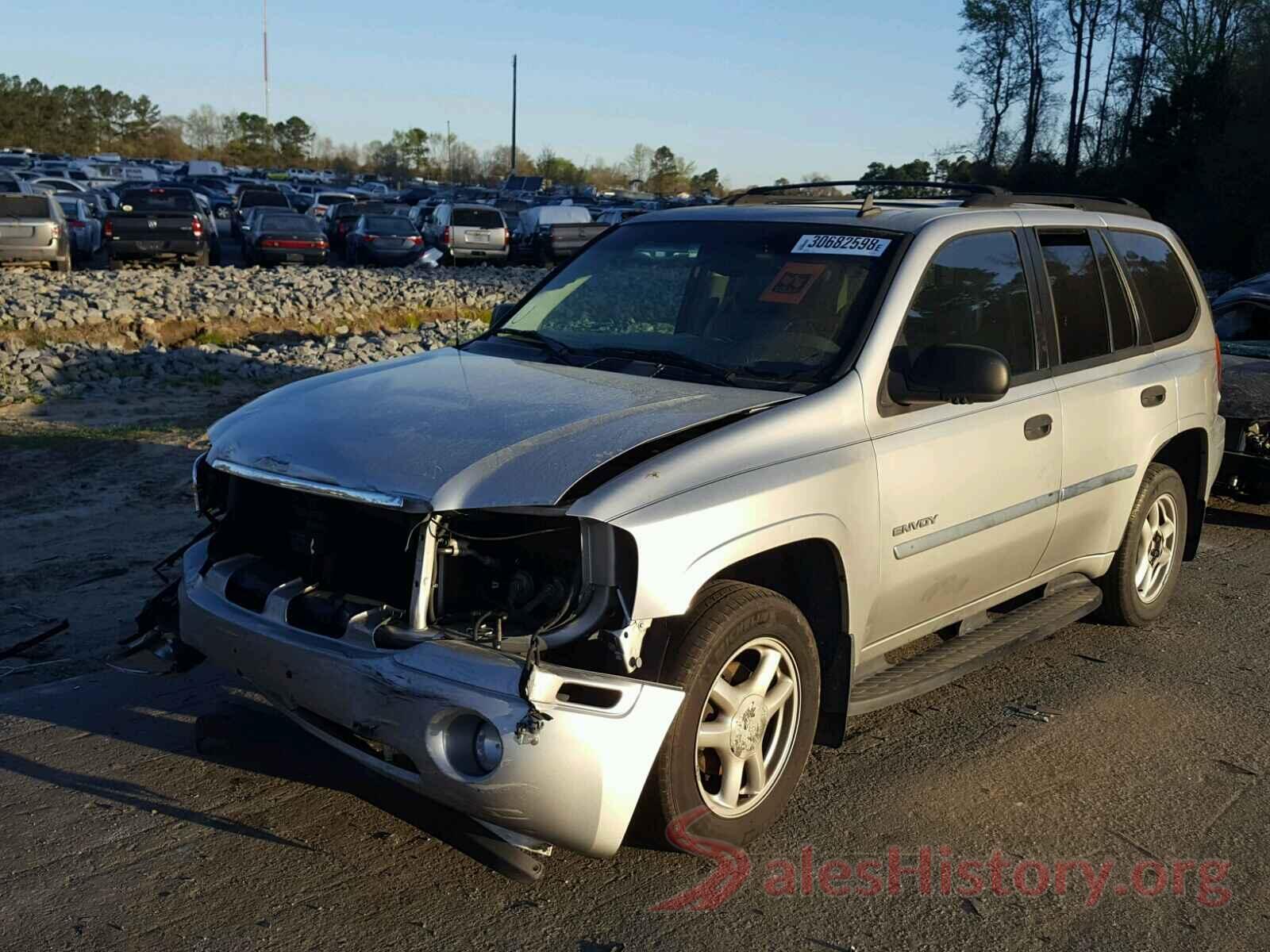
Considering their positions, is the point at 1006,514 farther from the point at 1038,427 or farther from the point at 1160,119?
the point at 1160,119

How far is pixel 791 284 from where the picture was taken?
15.5 ft

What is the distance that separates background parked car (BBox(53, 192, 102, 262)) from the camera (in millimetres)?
27297

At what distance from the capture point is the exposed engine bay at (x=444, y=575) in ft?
11.4

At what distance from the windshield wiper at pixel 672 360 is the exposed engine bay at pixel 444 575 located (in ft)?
3.56

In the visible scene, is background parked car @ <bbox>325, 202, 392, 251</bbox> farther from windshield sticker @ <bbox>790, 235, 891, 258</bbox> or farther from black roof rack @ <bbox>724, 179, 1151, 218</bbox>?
windshield sticker @ <bbox>790, 235, 891, 258</bbox>

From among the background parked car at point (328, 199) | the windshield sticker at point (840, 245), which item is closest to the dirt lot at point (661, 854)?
the windshield sticker at point (840, 245)

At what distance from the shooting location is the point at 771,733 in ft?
13.1

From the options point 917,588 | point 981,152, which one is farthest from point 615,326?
point 981,152

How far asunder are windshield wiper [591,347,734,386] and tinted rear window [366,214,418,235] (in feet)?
89.4

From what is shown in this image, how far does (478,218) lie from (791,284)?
29.3 meters

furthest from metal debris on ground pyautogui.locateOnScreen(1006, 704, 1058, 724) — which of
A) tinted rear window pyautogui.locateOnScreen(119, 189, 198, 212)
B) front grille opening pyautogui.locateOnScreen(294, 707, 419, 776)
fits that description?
tinted rear window pyautogui.locateOnScreen(119, 189, 198, 212)

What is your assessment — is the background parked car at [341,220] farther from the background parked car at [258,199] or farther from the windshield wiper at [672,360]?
the windshield wiper at [672,360]

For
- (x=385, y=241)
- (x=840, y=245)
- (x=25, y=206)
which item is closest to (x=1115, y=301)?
(x=840, y=245)

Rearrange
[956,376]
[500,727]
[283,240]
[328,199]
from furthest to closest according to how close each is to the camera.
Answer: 1. [328,199]
2. [283,240]
3. [956,376]
4. [500,727]
